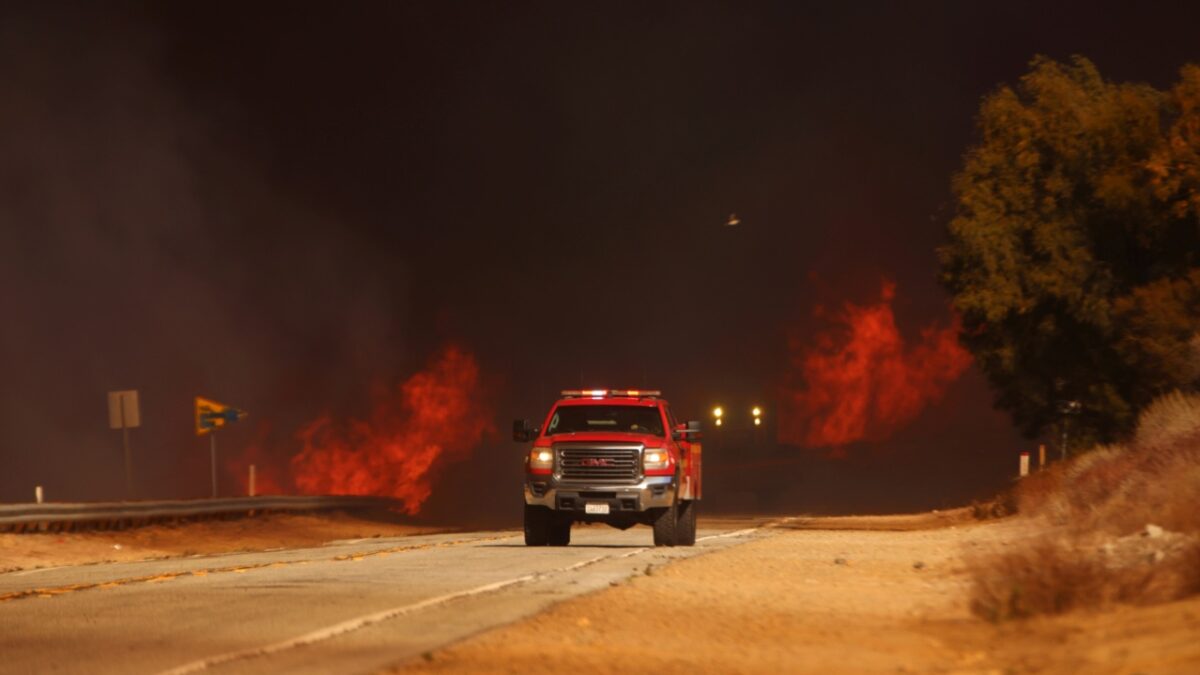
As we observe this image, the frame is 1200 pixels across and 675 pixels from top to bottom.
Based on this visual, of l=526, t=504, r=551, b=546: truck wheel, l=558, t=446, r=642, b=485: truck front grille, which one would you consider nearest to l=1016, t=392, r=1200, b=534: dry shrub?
l=558, t=446, r=642, b=485: truck front grille

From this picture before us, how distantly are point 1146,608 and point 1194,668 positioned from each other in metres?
3.21

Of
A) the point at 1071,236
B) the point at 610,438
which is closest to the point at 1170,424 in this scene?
the point at 610,438

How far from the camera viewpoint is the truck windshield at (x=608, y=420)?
2694cm

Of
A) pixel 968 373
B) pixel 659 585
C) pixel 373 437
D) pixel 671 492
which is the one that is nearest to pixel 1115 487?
pixel 671 492

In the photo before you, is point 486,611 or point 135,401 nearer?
point 486,611

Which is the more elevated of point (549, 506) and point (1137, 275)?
point (1137, 275)

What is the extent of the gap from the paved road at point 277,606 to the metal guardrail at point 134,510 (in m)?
8.51

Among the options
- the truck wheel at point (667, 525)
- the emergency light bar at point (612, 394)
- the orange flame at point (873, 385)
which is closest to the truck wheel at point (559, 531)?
the truck wheel at point (667, 525)

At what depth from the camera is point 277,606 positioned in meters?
15.6

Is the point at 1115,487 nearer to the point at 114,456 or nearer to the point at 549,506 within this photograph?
the point at 549,506

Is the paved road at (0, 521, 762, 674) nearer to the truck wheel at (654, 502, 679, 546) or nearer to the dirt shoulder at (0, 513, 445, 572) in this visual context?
the truck wheel at (654, 502, 679, 546)

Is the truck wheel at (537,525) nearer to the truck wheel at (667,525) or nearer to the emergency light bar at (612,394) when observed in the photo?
the truck wheel at (667,525)

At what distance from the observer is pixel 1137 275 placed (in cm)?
4528

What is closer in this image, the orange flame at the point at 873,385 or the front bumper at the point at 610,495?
the front bumper at the point at 610,495
